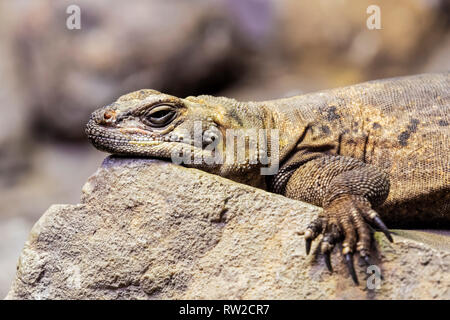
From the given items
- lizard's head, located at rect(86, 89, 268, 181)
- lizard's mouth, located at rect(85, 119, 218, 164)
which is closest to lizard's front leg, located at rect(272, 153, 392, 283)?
lizard's head, located at rect(86, 89, 268, 181)

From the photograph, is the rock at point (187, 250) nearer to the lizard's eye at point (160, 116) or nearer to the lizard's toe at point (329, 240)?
the lizard's toe at point (329, 240)

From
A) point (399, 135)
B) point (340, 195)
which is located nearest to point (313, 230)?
point (340, 195)

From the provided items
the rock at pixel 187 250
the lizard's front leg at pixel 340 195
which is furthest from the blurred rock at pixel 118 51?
the rock at pixel 187 250

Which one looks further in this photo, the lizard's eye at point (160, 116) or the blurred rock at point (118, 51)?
the blurred rock at point (118, 51)

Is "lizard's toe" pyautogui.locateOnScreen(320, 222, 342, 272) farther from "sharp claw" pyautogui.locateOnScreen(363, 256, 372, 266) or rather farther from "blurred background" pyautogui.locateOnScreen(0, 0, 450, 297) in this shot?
"blurred background" pyautogui.locateOnScreen(0, 0, 450, 297)

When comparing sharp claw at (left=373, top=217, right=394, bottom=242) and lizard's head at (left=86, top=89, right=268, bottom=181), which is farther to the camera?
lizard's head at (left=86, top=89, right=268, bottom=181)

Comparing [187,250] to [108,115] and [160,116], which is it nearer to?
[160,116]
